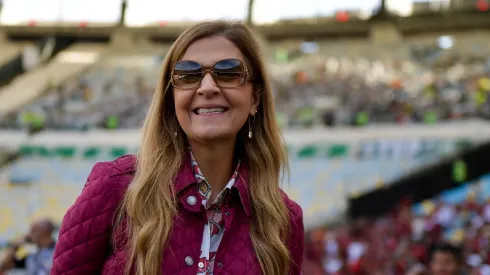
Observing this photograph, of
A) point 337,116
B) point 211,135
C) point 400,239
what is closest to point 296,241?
point 211,135

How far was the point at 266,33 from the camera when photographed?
2302cm

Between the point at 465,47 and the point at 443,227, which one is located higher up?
the point at 465,47

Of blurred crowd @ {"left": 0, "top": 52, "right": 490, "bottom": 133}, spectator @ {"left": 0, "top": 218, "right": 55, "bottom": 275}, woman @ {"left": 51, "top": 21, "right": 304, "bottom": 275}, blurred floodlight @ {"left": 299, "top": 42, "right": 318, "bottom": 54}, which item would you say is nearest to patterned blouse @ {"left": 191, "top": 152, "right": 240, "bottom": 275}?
woman @ {"left": 51, "top": 21, "right": 304, "bottom": 275}

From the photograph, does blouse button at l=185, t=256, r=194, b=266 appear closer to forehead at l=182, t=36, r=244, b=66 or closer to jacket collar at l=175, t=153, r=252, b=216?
jacket collar at l=175, t=153, r=252, b=216

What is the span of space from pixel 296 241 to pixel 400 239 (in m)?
8.33

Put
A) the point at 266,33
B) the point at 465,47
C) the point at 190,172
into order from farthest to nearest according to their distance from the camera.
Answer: the point at 266,33 → the point at 465,47 → the point at 190,172

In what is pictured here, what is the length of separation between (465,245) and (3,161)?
11.5 meters

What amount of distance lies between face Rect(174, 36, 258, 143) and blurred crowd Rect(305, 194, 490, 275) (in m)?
5.58

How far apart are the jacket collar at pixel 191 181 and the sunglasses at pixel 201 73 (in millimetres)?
182

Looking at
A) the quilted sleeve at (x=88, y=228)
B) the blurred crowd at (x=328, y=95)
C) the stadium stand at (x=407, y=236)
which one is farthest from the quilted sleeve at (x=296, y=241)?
the blurred crowd at (x=328, y=95)

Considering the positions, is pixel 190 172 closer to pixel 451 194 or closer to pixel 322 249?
pixel 322 249

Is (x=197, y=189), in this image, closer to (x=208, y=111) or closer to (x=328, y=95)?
(x=208, y=111)

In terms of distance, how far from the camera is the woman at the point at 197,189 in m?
1.74

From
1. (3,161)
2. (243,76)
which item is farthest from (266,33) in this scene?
(243,76)
